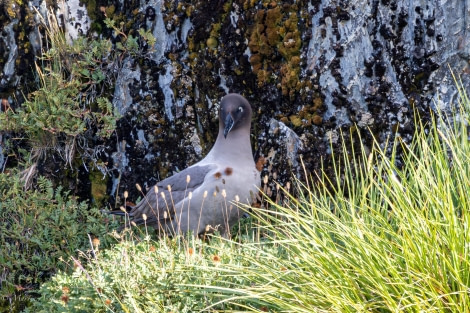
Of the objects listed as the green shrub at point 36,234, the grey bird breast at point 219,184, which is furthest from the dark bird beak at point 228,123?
the green shrub at point 36,234

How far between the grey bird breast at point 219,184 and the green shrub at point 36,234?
471mm

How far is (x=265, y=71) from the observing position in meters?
5.62

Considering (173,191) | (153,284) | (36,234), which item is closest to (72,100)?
(36,234)

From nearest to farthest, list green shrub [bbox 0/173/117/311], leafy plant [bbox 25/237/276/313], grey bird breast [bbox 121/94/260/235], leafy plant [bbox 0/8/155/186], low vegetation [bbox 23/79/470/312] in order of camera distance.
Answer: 1. low vegetation [bbox 23/79/470/312]
2. leafy plant [bbox 25/237/276/313]
3. grey bird breast [bbox 121/94/260/235]
4. green shrub [bbox 0/173/117/311]
5. leafy plant [bbox 0/8/155/186]

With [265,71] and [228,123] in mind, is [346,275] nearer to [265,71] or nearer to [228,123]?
[228,123]

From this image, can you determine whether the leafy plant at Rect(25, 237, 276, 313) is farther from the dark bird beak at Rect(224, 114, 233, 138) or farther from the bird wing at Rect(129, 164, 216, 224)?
the dark bird beak at Rect(224, 114, 233, 138)

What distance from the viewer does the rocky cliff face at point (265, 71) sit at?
5.21m

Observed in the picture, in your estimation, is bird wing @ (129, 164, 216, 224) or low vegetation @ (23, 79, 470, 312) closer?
low vegetation @ (23, 79, 470, 312)

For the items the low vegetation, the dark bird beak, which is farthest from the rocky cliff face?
the low vegetation

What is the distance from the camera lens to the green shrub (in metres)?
5.14

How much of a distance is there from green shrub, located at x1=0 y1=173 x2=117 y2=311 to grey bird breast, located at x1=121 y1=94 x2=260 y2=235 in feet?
1.54

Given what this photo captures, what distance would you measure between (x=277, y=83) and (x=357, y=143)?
81 cm

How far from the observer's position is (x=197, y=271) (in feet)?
11.7

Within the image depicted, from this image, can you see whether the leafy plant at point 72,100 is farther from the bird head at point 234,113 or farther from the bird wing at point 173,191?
the bird head at point 234,113
